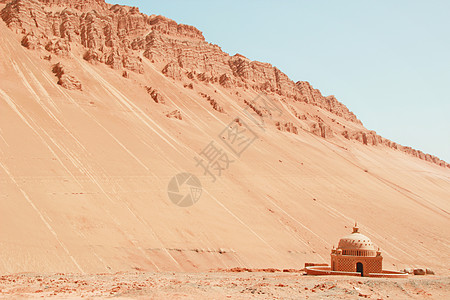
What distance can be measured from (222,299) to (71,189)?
461 inches

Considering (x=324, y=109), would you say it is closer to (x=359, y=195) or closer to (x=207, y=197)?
(x=359, y=195)

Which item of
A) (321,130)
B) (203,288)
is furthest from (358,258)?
(321,130)

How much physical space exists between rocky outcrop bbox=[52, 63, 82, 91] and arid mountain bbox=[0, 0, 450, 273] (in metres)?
0.12

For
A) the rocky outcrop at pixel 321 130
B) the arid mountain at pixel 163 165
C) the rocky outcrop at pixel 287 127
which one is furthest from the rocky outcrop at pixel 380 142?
the rocky outcrop at pixel 287 127

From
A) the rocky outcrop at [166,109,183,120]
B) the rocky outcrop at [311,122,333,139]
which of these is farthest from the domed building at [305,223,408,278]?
the rocky outcrop at [311,122,333,139]

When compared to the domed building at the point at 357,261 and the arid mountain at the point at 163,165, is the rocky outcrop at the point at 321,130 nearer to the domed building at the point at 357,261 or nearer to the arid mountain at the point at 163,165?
the arid mountain at the point at 163,165

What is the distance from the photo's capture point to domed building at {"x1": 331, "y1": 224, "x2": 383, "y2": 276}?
18.5m

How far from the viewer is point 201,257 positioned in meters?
19.6

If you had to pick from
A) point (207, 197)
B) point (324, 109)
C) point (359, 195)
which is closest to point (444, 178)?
point (324, 109)

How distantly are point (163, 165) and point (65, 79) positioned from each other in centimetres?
975

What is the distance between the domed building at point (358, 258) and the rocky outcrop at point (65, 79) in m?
20.2

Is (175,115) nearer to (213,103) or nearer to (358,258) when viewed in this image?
(213,103)

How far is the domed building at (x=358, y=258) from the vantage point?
18.5 m

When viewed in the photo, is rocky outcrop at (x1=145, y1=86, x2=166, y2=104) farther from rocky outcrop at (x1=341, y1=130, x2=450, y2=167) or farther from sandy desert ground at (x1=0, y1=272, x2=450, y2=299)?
rocky outcrop at (x1=341, y1=130, x2=450, y2=167)
